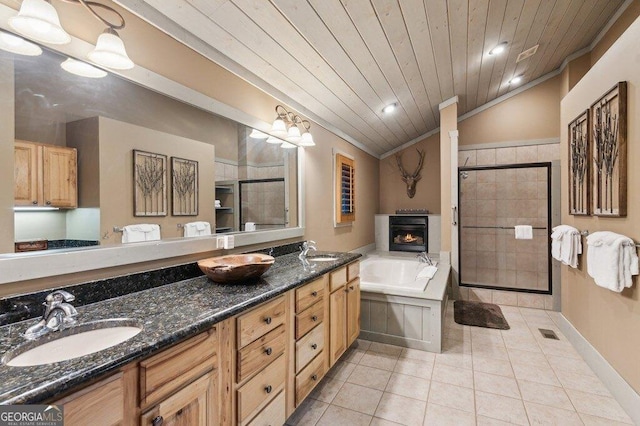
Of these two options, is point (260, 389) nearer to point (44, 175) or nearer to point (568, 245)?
point (44, 175)

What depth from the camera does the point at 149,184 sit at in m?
1.62

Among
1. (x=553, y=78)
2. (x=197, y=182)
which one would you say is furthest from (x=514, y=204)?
(x=197, y=182)

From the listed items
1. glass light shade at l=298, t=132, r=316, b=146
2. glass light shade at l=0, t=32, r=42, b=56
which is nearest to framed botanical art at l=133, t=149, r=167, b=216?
glass light shade at l=0, t=32, r=42, b=56

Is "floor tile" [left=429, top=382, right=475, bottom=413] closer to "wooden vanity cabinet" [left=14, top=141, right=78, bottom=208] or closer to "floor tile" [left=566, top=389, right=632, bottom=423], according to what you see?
"floor tile" [left=566, top=389, right=632, bottom=423]

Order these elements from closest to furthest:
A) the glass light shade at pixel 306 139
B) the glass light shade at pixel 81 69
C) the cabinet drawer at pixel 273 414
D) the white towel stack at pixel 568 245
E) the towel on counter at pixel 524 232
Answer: the glass light shade at pixel 81 69, the cabinet drawer at pixel 273 414, the white towel stack at pixel 568 245, the glass light shade at pixel 306 139, the towel on counter at pixel 524 232

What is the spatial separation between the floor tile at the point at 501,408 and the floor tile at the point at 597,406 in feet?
1.24

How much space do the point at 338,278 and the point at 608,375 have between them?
202cm

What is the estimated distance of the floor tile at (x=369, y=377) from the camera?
2277mm

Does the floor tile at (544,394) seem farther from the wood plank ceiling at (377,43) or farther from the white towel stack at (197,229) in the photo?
the wood plank ceiling at (377,43)

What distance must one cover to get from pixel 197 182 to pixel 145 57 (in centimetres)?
71

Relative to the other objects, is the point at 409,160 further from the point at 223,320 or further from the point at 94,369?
the point at 94,369

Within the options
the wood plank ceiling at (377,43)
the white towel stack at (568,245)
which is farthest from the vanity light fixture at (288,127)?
the white towel stack at (568,245)

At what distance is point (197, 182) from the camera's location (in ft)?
6.33

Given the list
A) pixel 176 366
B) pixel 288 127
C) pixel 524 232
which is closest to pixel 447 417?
pixel 176 366
